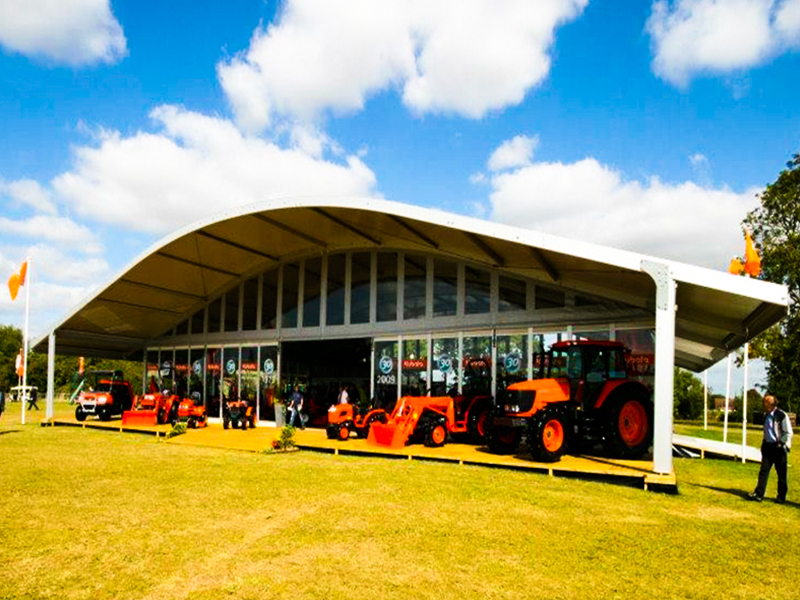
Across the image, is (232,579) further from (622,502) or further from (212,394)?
(212,394)

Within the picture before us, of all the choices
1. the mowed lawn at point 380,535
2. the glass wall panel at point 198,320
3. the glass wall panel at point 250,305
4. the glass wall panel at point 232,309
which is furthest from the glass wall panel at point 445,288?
the glass wall panel at point 198,320

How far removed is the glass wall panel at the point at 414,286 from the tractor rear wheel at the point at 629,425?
5.85 m

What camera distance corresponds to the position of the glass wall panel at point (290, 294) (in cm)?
1744

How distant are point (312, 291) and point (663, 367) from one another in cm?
1066

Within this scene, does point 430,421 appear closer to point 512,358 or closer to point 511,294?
point 512,358

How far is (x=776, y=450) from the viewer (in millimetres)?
7715

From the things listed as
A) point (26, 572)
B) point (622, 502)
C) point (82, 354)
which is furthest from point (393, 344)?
point (82, 354)

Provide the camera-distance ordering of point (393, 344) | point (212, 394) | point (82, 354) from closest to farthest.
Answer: point (393, 344) → point (212, 394) → point (82, 354)

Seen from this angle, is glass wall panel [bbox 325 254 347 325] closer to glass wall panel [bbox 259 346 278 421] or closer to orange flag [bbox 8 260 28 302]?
glass wall panel [bbox 259 346 278 421]

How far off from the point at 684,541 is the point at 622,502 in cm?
166

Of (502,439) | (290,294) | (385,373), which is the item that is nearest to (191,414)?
(290,294)

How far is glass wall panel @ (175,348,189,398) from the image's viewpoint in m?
20.0

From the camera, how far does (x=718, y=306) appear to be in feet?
33.1

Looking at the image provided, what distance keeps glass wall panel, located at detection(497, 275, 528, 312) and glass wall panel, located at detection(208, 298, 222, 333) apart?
974 cm
